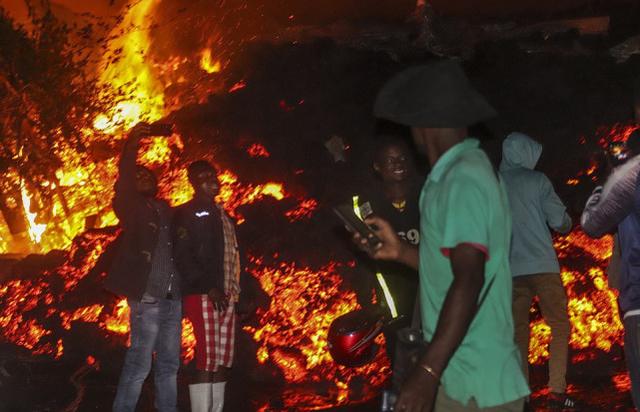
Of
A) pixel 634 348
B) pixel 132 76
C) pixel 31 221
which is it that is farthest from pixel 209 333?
pixel 31 221

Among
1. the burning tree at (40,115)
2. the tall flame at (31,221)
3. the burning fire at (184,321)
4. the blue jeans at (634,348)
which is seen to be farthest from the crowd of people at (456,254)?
the tall flame at (31,221)

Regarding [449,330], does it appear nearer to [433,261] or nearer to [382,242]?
[433,261]

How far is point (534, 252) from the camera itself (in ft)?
21.6

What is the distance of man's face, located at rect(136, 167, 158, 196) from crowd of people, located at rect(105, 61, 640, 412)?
0.04 feet

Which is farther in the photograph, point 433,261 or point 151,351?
point 151,351

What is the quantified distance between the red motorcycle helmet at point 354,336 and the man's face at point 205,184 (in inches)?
56.1

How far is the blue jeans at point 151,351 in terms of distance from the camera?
6.61 metres

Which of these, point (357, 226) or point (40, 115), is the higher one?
point (40, 115)

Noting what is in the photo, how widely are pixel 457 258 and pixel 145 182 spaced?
14.5ft

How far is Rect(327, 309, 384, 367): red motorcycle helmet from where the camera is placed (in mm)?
5969

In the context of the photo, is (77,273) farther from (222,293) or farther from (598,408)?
(598,408)

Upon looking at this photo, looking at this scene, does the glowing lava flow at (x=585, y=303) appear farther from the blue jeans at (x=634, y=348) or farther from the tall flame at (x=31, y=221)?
the tall flame at (x=31, y=221)

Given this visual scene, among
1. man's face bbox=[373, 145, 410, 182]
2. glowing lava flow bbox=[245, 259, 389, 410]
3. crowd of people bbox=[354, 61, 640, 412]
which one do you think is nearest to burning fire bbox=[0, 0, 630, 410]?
glowing lava flow bbox=[245, 259, 389, 410]

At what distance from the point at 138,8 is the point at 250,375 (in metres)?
6.65
